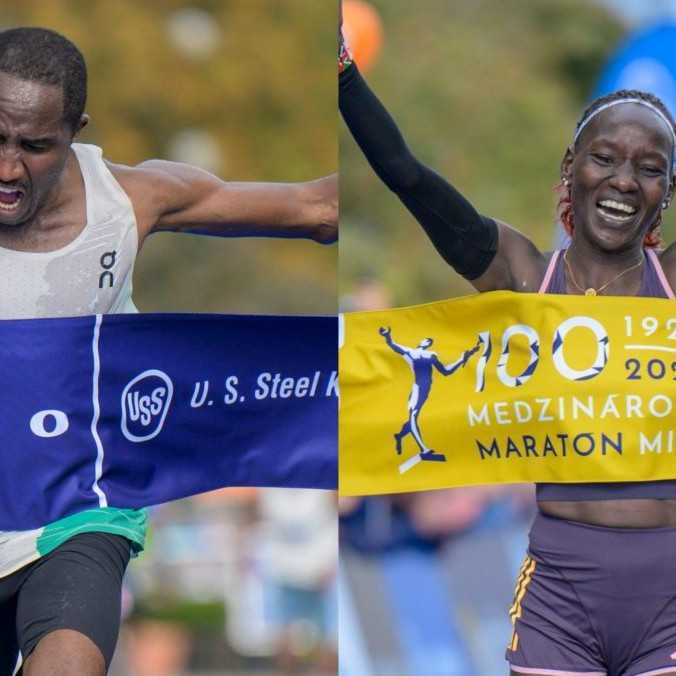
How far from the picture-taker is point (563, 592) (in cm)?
505

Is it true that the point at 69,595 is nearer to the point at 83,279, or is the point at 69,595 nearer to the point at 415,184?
the point at 83,279

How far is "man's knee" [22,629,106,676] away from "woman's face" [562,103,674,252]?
6.30 feet

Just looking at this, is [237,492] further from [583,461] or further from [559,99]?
[559,99]

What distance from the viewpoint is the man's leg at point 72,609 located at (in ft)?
15.2

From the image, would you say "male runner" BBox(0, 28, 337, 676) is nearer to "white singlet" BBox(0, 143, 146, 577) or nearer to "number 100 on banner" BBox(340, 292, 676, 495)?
"white singlet" BBox(0, 143, 146, 577)

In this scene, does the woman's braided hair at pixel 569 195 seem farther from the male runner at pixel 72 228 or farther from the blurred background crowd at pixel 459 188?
the male runner at pixel 72 228

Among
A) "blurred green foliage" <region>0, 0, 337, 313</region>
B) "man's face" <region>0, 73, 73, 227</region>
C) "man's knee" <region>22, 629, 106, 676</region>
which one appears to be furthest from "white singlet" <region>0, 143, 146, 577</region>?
"blurred green foliage" <region>0, 0, 337, 313</region>

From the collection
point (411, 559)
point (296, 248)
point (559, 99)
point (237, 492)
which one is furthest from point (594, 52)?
point (411, 559)

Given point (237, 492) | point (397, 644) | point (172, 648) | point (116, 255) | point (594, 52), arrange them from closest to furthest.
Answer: point (116, 255)
point (397, 644)
point (172, 648)
point (237, 492)
point (594, 52)

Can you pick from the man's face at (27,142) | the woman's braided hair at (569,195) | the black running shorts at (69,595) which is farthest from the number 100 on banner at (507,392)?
the man's face at (27,142)

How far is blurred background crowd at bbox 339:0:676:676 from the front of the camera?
11281mm

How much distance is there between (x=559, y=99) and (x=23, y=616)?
2794 cm

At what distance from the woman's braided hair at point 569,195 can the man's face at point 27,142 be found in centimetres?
155

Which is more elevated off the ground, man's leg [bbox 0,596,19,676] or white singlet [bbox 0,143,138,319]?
white singlet [bbox 0,143,138,319]
